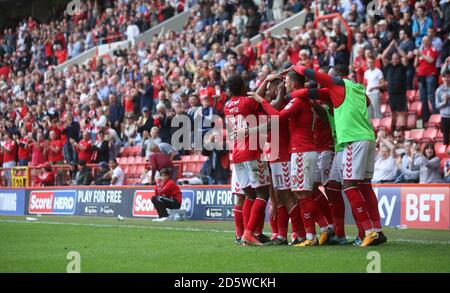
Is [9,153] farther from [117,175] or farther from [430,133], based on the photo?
[430,133]

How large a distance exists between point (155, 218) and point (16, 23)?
97.7ft

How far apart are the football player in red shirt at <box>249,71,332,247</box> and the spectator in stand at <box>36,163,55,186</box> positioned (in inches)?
622

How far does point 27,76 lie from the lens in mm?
38312

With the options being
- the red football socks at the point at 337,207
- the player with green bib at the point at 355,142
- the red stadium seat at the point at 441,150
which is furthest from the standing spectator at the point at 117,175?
the player with green bib at the point at 355,142

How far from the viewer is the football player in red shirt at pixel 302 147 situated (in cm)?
1174

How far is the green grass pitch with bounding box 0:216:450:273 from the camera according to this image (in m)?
9.35

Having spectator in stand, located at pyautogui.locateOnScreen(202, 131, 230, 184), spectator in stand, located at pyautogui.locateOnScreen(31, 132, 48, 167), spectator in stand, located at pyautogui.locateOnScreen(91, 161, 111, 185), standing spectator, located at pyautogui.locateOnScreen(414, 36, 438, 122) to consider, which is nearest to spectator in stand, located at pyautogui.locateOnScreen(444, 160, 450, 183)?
standing spectator, located at pyautogui.locateOnScreen(414, 36, 438, 122)

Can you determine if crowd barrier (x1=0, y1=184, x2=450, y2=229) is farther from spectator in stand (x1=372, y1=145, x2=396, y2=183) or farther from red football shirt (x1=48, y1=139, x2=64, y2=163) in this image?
red football shirt (x1=48, y1=139, x2=64, y2=163)

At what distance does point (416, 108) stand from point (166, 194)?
21.4 feet

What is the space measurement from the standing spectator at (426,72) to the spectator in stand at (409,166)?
2558mm

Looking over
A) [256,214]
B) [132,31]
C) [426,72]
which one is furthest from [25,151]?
[256,214]

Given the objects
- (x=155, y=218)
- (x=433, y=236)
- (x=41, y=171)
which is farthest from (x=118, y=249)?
(x=41, y=171)

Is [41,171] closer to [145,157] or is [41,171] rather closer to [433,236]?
[145,157]

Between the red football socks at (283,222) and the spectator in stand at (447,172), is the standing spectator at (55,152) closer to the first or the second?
the spectator in stand at (447,172)
